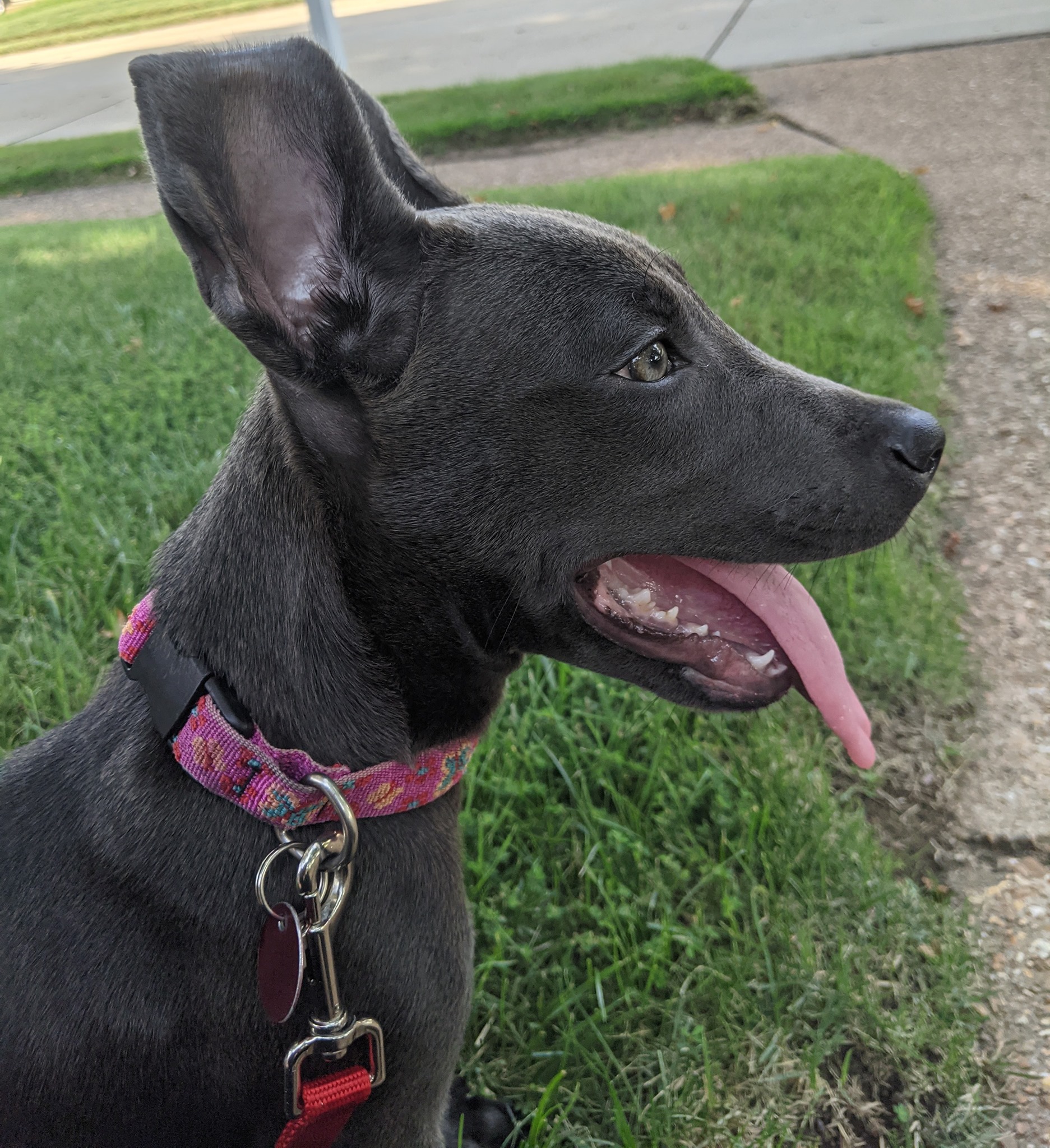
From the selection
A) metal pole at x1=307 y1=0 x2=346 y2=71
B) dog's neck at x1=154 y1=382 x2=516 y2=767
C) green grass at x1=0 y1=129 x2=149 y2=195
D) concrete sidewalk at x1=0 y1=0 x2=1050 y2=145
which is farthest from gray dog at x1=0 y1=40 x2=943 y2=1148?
concrete sidewalk at x1=0 y1=0 x2=1050 y2=145

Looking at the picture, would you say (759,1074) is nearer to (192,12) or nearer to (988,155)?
(988,155)

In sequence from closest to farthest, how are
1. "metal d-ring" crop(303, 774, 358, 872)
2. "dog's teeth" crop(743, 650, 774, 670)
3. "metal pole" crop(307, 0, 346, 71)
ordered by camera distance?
1. "metal d-ring" crop(303, 774, 358, 872)
2. "dog's teeth" crop(743, 650, 774, 670)
3. "metal pole" crop(307, 0, 346, 71)

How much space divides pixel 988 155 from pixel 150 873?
774 centimetres

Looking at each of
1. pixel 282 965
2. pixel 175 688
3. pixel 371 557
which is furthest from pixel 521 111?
pixel 282 965

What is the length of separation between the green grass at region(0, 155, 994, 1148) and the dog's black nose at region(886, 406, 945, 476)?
1.05 meters

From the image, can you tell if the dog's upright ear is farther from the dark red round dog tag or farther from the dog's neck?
the dark red round dog tag

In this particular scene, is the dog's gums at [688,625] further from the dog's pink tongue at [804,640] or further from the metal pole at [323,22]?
the metal pole at [323,22]

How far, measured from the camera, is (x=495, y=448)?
1.63 metres

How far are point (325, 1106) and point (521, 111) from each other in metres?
9.19

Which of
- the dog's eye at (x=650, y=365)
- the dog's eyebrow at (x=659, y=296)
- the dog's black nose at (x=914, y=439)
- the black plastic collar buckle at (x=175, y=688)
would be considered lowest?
the black plastic collar buckle at (x=175, y=688)

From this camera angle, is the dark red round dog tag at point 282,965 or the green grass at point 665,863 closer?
the dark red round dog tag at point 282,965

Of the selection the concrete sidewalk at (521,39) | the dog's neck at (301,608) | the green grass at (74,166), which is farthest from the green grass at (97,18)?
the dog's neck at (301,608)

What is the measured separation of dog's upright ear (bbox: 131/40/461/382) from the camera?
1.31 m

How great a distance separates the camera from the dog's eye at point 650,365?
169cm
